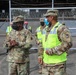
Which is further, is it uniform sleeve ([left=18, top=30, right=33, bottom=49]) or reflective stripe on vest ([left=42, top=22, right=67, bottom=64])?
uniform sleeve ([left=18, top=30, right=33, bottom=49])

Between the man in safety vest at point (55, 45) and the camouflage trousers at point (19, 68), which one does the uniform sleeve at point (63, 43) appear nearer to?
the man in safety vest at point (55, 45)

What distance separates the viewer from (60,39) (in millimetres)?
6129

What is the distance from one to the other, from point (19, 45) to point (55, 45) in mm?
1275

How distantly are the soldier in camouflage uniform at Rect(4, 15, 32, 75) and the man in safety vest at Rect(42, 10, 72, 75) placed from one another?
1081mm

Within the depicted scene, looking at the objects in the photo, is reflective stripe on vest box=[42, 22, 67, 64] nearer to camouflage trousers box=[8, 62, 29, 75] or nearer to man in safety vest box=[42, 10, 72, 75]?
man in safety vest box=[42, 10, 72, 75]

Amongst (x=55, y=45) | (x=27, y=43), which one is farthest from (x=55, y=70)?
(x=27, y=43)

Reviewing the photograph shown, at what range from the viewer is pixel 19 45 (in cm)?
718

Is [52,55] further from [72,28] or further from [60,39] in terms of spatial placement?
[72,28]

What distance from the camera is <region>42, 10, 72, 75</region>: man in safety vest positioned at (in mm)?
6066

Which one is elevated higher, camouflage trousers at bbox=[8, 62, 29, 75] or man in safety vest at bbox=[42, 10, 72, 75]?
man in safety vest at bbox=[42, 10, 72, 75]

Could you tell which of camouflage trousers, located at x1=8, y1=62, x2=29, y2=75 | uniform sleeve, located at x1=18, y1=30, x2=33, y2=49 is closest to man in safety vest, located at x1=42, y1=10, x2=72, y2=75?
uniform sleeve, located at x1=18, y1=30, x2=33, y2=49

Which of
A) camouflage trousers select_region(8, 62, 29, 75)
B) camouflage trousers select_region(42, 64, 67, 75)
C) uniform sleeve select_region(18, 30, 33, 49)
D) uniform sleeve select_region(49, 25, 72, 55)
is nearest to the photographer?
uniform sleeve select_region(49, 25, 72, 55)

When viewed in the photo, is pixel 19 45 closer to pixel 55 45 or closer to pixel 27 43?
pixel 27 43

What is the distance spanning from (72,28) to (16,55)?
8776 millimetres
